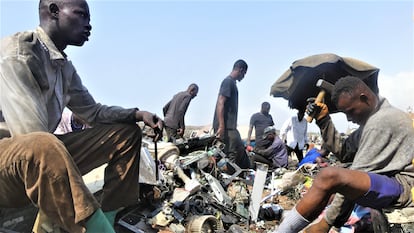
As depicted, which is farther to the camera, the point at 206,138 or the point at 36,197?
the point at 206,138

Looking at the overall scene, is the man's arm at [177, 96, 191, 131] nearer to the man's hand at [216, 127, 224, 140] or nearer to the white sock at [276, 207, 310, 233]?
the man's hand at [216, 127, 224, 140]

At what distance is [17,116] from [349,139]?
8.95 feet

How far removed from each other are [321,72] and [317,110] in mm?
926

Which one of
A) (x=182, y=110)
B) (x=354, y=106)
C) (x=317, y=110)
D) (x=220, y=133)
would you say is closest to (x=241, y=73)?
(x=220, y=133)

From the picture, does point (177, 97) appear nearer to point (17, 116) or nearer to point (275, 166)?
point (275, 166)

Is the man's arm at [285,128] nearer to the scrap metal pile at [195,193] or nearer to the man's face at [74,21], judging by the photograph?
the scrap metal pile at [195,193]

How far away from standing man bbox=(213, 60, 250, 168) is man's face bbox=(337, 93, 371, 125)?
351cm

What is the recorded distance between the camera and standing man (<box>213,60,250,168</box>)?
6.64 metres

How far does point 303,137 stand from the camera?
952cm

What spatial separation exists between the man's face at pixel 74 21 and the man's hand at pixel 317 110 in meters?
1.88

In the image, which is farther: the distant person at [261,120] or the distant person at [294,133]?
the distant person at [261,120]

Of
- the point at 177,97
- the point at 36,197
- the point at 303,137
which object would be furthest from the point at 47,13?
the point at 303,137

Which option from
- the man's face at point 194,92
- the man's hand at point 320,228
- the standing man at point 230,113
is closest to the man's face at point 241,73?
the standing man at point 230,113

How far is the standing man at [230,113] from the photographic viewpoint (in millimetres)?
6641
